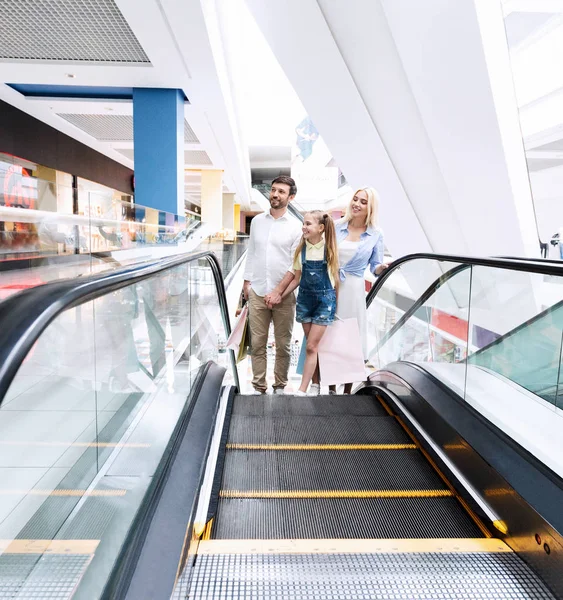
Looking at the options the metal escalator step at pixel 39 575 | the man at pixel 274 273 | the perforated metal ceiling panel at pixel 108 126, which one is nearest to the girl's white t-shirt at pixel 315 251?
the man at pixel 274 273

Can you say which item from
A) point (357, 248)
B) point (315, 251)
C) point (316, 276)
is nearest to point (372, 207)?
point (357, 248)

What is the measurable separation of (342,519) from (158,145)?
8314 millimetres

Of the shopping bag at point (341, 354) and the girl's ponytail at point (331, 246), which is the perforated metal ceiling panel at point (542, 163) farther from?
the girl's ponytail at point (331, 246)

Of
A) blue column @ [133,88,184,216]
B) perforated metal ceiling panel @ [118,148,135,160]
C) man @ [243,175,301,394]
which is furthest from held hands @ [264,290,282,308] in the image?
perforated metal ceiling panel @ [118,148,135,160]

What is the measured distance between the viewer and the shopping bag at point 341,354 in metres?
4.02

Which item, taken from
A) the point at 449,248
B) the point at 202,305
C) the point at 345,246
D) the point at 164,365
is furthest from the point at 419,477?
the point at 449,248

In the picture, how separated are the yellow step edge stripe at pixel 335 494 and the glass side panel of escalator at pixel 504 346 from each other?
0.48 m

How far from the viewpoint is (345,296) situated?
4.07 metres

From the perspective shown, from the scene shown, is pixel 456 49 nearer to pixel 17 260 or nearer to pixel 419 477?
pixel 419 477

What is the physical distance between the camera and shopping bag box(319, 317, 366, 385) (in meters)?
4.02

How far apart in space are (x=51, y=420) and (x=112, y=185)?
61.1 ft

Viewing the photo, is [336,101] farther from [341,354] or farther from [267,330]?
[341,354]

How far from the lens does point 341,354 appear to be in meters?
4.07

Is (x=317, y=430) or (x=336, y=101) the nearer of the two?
(x=317, y=430)
